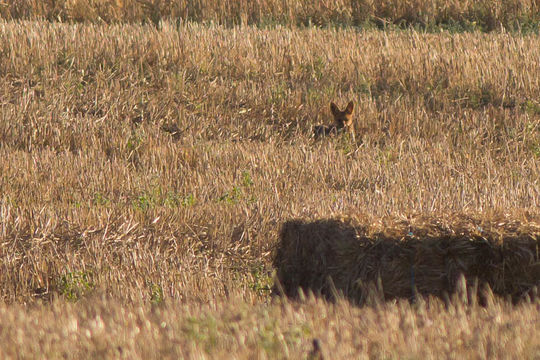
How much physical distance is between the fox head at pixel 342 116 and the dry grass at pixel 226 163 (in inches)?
8.8

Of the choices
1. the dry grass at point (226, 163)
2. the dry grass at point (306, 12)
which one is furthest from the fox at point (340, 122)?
the dry grass at point (306, 12)

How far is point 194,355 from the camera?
2.63 metres

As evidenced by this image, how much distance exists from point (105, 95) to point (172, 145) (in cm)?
180

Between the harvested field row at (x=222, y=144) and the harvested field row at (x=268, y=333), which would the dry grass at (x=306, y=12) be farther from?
the harvested field row at (x=268, y=333)

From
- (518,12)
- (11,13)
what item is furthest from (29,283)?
(518,12)

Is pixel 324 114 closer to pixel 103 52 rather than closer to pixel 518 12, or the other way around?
pixel 103 52

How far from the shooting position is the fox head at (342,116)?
32.4 feet

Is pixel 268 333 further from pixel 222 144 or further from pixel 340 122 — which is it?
pixel 340 122

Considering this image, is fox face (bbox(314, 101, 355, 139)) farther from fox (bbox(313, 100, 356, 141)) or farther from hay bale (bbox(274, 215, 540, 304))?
hay bale (bbox(274, 215, 540, 304))

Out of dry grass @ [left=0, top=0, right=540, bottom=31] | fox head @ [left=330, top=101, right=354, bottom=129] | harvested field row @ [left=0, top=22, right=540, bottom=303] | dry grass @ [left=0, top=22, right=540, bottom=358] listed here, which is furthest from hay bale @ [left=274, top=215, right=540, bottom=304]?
dry grass @ [left=0, top=0, right=540, bottom=31]

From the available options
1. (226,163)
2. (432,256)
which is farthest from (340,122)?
(432,256)

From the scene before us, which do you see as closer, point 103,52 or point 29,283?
point 29,283

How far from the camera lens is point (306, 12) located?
15570 mm

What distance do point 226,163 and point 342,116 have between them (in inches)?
73.7
